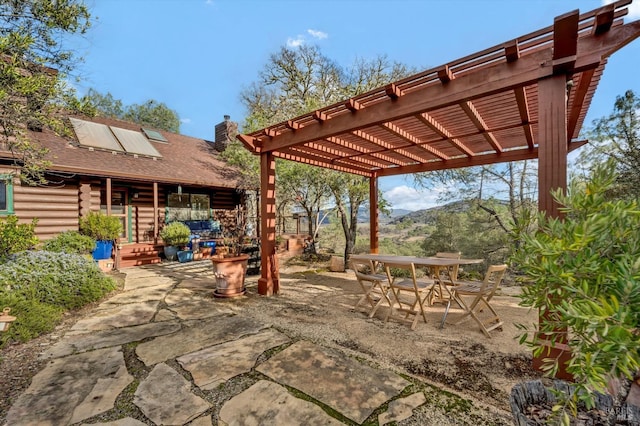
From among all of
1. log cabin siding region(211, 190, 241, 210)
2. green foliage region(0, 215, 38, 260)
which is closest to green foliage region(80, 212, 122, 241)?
green foliage region(0, 215, 38, 260)

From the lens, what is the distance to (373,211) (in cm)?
741

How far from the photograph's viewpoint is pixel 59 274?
423 cm

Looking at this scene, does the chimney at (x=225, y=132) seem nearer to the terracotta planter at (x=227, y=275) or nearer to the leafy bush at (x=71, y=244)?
the leafy bush at (x=71, y=244)

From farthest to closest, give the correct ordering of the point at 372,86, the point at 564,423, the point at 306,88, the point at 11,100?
1. the point at 306,88
2. the point at 372,86
3. the point at 11,100
4. the point at 564,423

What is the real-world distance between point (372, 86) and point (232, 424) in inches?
384

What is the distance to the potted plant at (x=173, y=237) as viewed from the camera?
8.55 meters

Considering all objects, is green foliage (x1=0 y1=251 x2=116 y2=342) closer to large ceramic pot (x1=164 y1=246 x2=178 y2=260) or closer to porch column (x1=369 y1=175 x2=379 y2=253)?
large ceramic pot (x1=164 y1=246 x2=178 y2=260)

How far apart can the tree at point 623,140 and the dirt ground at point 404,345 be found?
3.53 m

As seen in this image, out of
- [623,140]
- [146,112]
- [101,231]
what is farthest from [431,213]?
[146,112]

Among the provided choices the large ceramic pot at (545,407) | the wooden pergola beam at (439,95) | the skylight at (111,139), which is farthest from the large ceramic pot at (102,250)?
the large ceramic pot at (545,407)

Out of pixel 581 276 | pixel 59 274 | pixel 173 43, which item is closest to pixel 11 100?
pixel 59 274

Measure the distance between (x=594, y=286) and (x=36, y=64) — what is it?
5.63 metres

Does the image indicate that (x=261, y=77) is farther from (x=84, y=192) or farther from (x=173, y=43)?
(x=84, y=192)

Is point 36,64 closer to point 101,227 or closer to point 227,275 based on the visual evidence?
point 227,275
